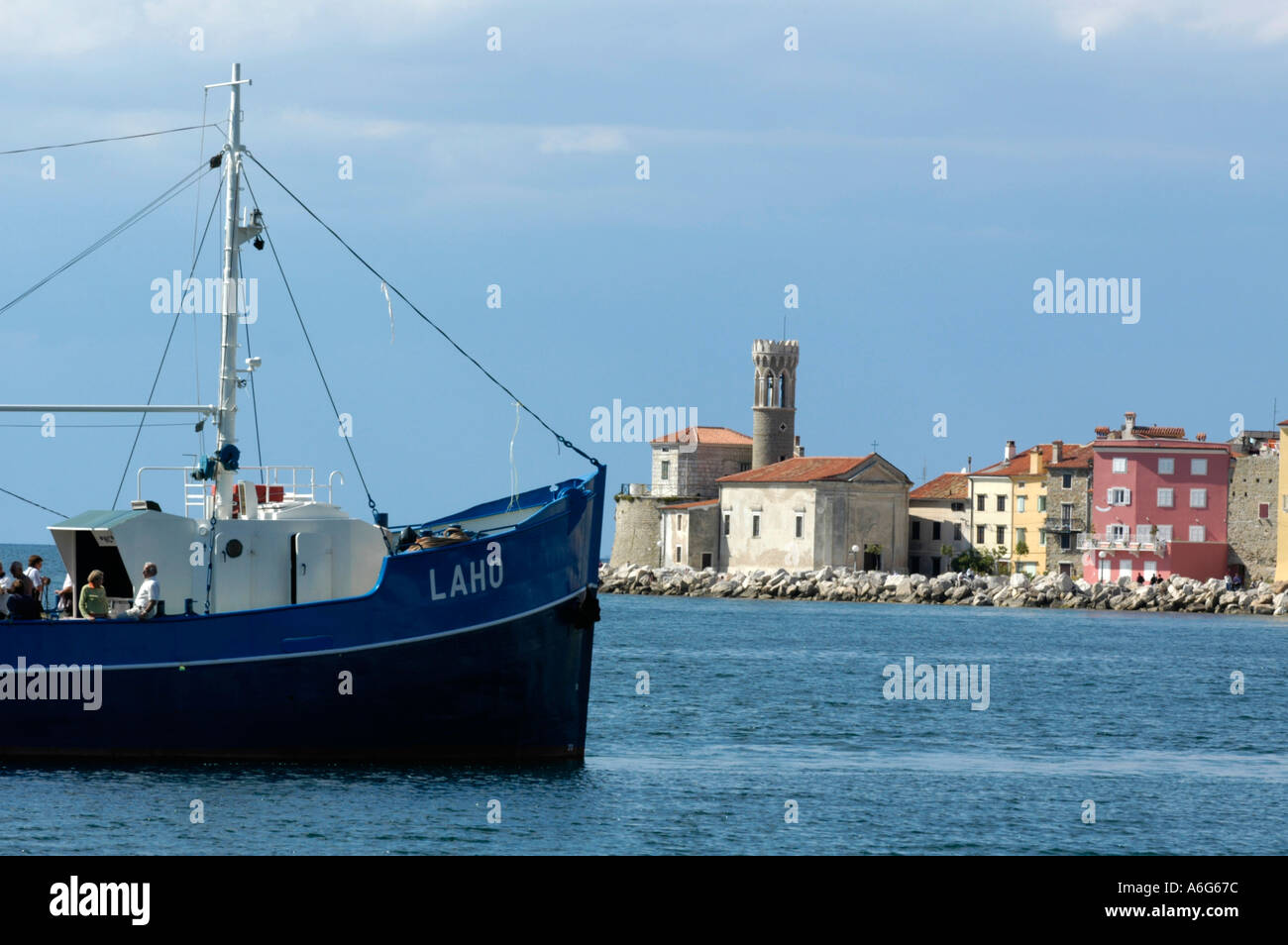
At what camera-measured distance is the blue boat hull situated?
57.3 ft

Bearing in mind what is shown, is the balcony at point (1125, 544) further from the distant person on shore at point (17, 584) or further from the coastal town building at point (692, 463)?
the distant person on shore at point (17, 584)

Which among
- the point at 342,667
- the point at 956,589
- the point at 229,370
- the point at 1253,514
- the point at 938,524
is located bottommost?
the point at 956,589

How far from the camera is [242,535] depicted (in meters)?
18.2

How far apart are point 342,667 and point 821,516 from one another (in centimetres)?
7612

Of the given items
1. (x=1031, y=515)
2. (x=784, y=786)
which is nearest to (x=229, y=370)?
(x=784, y=786)

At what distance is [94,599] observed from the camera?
1753 centimetres

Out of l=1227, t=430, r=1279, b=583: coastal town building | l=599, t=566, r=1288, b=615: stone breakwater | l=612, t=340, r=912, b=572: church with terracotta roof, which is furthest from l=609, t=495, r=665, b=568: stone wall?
l=1227, t=430, r=1279, b=583: coastal town building

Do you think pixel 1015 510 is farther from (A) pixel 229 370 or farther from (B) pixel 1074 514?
(A) pixel 229 370

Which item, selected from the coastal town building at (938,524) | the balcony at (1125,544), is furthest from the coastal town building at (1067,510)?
the coastal town building at (938,524)

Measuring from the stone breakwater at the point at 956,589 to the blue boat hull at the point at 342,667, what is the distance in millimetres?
54199

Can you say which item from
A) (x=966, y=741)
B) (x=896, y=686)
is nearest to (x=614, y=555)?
(x=896, y=686)

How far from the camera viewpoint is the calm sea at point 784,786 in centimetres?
1595

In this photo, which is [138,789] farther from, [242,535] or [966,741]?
[966,741]

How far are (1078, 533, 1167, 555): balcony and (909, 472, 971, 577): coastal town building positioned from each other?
33.1 feet
